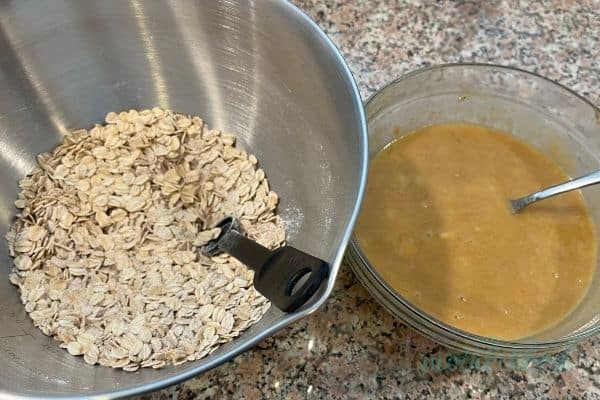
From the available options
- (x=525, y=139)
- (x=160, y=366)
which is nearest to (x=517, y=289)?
(x=525, y=139)

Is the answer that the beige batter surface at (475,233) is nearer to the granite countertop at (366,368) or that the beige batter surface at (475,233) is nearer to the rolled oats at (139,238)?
the granite countertop at (366,368)

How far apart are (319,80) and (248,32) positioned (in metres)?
0.16

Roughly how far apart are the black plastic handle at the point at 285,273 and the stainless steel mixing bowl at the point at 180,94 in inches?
2.5

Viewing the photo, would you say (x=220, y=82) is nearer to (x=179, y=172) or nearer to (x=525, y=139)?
(x=179, y=172)

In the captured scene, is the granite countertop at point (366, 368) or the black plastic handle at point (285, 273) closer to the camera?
the black plastic handle at point (285, 273)

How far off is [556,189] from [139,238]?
2.19 ft

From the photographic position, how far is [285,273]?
688mm

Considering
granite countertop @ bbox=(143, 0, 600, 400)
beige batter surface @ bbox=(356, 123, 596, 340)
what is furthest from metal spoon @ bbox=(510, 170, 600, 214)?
granite countertop @ bbox=(143, 0, 600, 400)

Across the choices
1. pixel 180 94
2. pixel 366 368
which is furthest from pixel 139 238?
pixel 366 368

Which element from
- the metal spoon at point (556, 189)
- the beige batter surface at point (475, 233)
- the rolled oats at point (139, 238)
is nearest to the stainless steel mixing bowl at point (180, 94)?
the rolled oats at point (139, 238)

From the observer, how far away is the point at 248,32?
2.94ft

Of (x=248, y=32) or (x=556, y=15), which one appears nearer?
(x=248, y=32)

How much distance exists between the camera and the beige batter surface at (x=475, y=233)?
2.83 feet

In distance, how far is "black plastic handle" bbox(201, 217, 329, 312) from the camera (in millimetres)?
650
